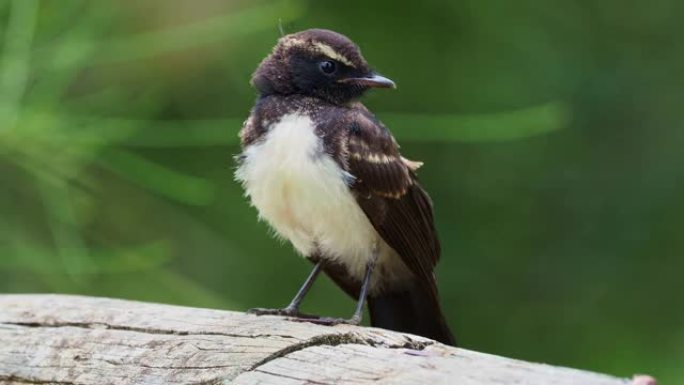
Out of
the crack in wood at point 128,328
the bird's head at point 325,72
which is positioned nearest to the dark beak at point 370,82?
the bird's head at point 325,72

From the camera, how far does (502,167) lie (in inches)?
190

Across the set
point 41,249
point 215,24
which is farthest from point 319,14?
point 41,249

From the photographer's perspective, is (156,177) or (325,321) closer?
(325,321)

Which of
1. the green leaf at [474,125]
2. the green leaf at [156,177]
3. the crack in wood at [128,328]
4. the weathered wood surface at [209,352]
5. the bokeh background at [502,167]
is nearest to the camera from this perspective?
the weathered wood surface at [209,352]

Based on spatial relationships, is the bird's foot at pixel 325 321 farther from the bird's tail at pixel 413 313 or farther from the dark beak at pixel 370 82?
the dark beak at pixel 370 82

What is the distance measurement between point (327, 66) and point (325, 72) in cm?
2

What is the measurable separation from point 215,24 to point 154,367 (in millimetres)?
1946

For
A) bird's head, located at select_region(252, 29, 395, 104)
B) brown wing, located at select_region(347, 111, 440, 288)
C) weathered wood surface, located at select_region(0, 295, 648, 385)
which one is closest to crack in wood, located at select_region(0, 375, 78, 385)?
weathered wood surface, located at select_region(0, 295, 648, 385)

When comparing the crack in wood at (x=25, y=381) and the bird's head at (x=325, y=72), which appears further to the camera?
the bird's head at (x=325, y=72)

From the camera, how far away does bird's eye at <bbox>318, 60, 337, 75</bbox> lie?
11.2 feet

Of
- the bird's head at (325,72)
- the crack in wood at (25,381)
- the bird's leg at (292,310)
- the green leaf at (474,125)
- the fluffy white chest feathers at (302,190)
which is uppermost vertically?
the green leaf at (474,125)

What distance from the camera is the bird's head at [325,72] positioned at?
3404 mm

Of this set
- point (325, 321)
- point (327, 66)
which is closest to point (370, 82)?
point (327, 66)

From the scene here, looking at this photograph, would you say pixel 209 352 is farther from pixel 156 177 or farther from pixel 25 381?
Result: pixel 156 177
